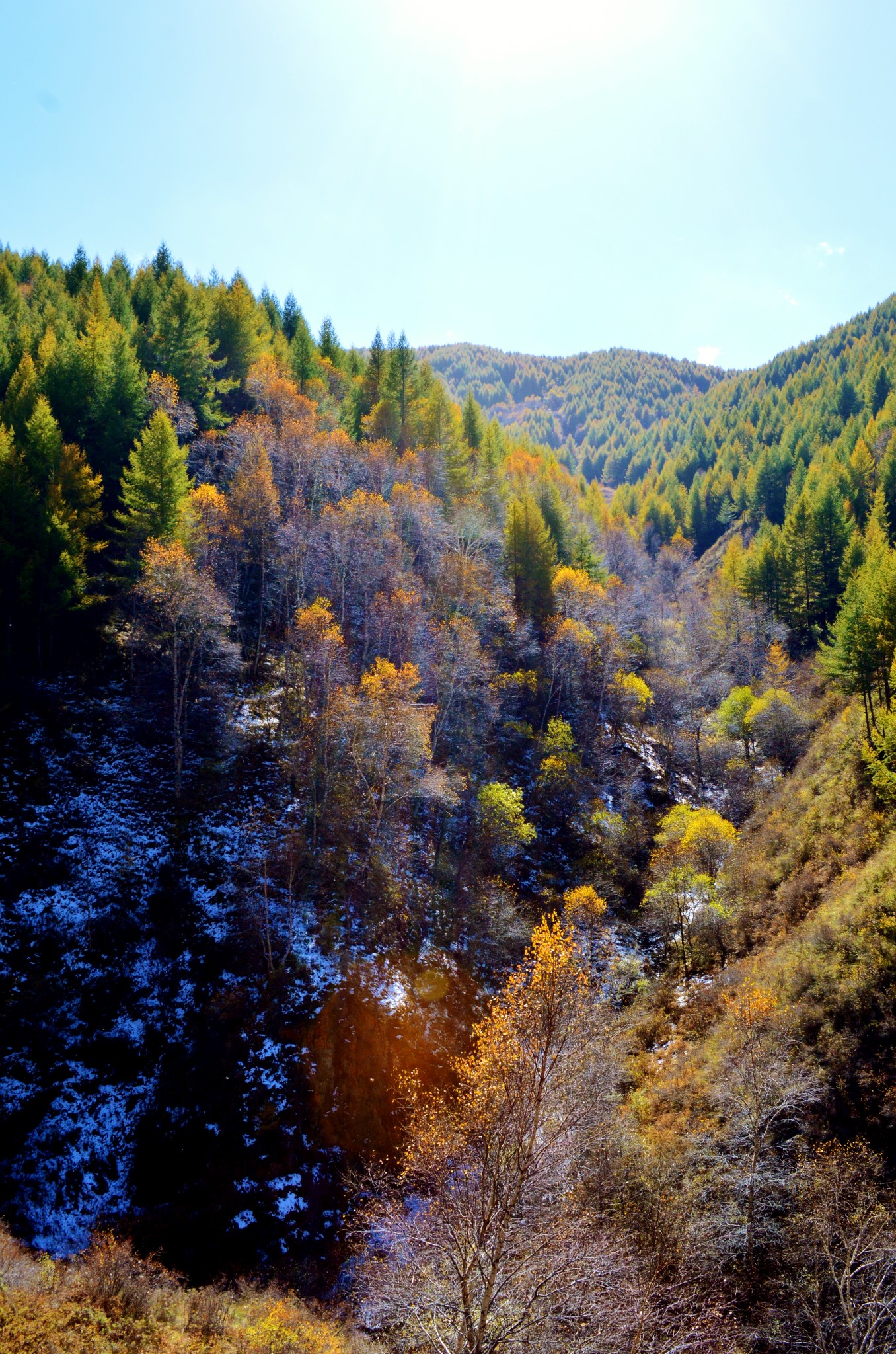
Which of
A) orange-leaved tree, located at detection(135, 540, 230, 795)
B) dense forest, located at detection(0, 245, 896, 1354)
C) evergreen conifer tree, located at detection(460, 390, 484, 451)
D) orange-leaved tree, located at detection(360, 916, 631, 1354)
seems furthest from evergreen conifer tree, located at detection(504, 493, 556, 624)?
orange-leaved tree, located at detection(360, 916, 631, 1354)

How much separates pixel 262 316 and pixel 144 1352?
2693 inches

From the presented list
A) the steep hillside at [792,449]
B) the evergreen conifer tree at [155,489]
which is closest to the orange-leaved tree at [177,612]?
the evergreen conifer tree at [155,489]

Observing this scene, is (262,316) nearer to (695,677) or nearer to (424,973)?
(695,677)

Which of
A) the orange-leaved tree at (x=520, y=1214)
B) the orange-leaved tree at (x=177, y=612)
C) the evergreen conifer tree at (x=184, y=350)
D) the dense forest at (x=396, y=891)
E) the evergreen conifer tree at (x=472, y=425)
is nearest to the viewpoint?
the orange-leaved tree at (x=520, y=1214)

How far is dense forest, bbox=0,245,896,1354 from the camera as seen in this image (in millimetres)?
13852

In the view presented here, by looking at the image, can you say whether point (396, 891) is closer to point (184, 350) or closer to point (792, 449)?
point (184, 350)

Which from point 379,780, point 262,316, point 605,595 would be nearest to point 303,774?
point 379,780

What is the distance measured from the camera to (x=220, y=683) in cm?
3394

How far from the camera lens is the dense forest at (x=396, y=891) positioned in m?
13.9

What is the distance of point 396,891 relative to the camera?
29.0m

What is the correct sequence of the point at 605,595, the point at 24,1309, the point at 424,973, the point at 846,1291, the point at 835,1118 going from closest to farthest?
the point at 24,1309 → the point at 846,1291 → the point at 835,1118 → the point at 424,973 → the point at 605,595

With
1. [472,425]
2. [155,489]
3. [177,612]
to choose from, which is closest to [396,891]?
[177,612]

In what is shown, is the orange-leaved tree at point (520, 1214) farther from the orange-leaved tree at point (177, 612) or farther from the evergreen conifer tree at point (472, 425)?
the evergreen conifer tree at point (472, 425)

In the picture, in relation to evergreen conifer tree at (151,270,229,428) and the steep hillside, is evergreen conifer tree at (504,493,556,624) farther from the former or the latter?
the steep hillside
